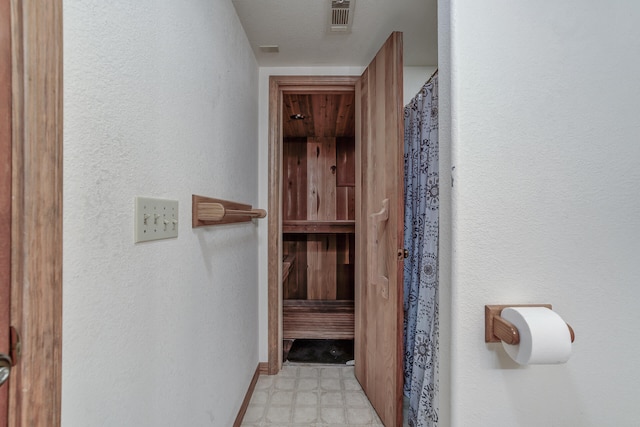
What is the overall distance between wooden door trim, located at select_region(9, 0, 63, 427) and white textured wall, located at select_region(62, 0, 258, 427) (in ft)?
0.13

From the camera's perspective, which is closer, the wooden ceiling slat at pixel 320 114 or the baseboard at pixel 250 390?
the baseboard at pixel 250 390

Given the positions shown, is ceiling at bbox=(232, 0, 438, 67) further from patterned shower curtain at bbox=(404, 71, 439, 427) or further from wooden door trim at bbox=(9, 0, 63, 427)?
wooden door trim at bbox=(9, 0, 63, 427)

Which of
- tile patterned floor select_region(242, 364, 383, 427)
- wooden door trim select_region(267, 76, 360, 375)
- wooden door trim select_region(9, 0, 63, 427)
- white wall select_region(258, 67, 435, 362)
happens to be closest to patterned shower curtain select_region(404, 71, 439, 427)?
tile patterned floor select_region(242, 364, 383, 427)

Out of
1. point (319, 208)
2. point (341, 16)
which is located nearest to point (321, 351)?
point (319, 208)

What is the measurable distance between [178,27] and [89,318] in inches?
33.0

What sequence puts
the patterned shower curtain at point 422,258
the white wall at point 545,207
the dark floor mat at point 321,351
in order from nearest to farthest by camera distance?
the white wall at point 545,207
the patterned shower curtain at point 422,258
the dark floor mat at point 321,351

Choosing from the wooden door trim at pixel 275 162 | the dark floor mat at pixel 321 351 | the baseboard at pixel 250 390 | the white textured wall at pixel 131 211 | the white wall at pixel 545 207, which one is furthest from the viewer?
the dark floor mat at pixel 321 351

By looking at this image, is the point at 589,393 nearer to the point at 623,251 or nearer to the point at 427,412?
the point at 623,251

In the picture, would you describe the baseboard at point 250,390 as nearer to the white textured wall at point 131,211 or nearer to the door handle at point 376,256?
the white textured wall at point 131,211

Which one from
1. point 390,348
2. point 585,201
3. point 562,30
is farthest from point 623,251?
point 390,348

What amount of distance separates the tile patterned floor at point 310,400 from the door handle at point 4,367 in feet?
4.71

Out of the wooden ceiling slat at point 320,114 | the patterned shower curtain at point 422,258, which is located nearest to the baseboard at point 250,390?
the patterned shower curtain at point 422,258

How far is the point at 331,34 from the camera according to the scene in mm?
1601

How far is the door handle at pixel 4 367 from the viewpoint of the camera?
14.9 inches
